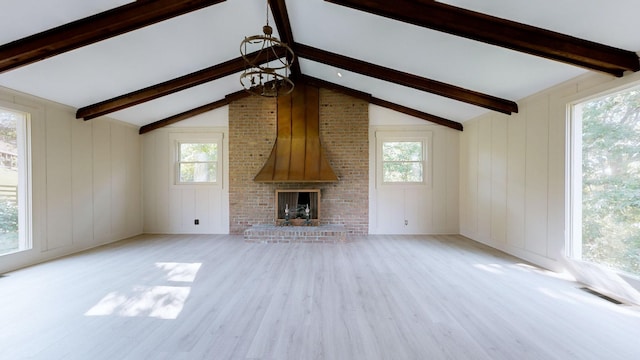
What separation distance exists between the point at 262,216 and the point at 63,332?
4256 millimetres

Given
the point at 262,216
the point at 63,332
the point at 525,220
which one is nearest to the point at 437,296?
the point at 525,220

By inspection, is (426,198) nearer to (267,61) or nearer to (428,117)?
(428,117)

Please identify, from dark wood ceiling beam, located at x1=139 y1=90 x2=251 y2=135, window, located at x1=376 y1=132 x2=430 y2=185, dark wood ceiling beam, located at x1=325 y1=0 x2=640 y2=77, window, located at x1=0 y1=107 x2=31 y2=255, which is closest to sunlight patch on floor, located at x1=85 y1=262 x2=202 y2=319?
window, located at x1=0 y1=107 x2=31 y2=255

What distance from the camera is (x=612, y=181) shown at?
309cm

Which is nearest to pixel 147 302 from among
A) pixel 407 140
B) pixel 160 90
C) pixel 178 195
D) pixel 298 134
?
pixel 160 90

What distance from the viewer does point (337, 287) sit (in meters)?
3.13

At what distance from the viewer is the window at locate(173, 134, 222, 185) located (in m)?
6.43

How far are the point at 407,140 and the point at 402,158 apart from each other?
0.45 metres

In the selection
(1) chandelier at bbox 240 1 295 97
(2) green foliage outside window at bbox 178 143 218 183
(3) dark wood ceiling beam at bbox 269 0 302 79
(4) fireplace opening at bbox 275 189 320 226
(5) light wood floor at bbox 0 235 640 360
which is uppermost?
(3) dark wood ceiling beam at bbox 269 0 302 79

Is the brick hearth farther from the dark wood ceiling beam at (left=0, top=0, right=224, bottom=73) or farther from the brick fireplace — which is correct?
the dark wood ceiling beam at (left=0, top=0, right=224, bottom=73)

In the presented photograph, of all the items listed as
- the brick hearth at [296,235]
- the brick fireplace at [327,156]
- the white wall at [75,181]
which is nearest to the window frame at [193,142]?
the brick fireplace at [327,156]

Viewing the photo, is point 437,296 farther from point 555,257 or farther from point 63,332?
point 63,332

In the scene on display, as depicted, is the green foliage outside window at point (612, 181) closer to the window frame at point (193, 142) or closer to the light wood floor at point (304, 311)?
the light wood floor at point (304, 311)

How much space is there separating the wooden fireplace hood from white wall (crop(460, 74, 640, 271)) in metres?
3.27
